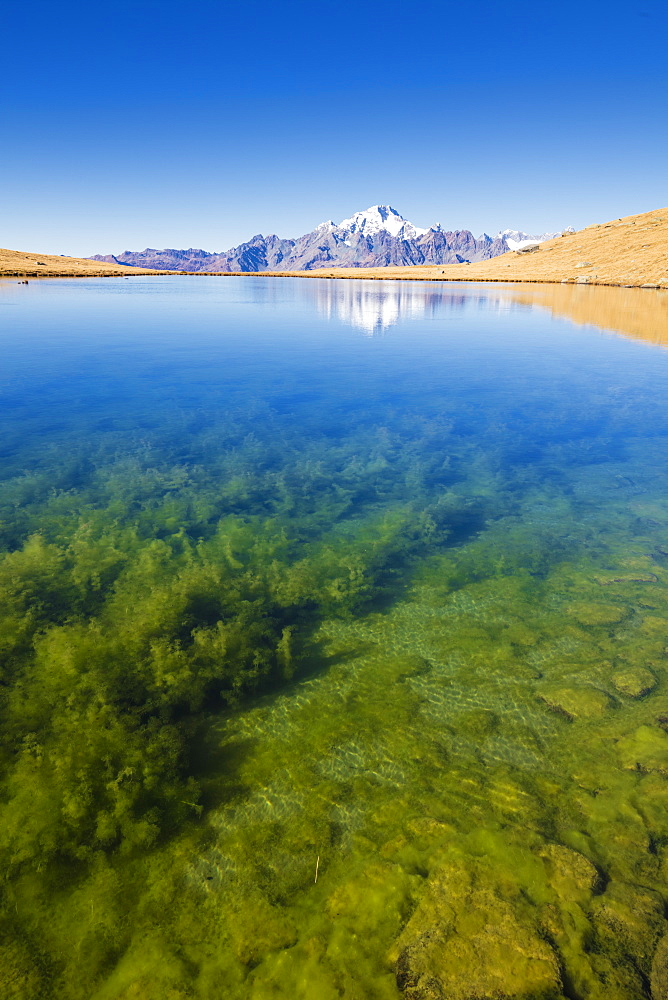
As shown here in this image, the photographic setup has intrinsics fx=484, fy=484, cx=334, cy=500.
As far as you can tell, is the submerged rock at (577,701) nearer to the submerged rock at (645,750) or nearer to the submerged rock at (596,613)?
the submerged rock at (645,750)

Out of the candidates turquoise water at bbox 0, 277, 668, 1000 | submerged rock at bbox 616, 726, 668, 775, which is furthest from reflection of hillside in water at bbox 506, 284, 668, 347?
submerged rock at bbox 616, 726, 668, 775

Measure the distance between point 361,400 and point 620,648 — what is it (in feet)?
67.0

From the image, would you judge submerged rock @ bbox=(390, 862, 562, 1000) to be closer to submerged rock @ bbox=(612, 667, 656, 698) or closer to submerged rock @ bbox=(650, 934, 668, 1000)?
submerged rock @ bbox=(650, 934, 668, 1000)

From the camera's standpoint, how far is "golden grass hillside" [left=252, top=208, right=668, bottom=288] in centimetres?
11525

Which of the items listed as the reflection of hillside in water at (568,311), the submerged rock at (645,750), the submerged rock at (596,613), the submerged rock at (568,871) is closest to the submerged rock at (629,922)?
the submerged rock at (568,871)

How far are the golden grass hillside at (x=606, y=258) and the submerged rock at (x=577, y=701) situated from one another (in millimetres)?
116162

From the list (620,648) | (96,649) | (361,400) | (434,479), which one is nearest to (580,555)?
(620,648)

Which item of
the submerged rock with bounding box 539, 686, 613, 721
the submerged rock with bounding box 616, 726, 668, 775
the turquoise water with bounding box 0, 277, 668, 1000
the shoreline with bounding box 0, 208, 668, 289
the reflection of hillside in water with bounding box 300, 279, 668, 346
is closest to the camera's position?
the turquoise water with bounding box 0, 277, 668, 1000

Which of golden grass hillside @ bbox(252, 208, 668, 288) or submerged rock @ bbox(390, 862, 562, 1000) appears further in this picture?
golden grass hillside @ bbox(252, 208, 668, 288)

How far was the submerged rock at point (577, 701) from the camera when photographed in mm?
8461

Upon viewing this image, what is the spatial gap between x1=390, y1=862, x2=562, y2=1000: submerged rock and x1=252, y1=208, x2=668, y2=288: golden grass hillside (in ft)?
396

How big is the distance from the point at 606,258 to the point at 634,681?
168851mm

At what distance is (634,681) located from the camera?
9.04 m

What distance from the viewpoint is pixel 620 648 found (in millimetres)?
9914
